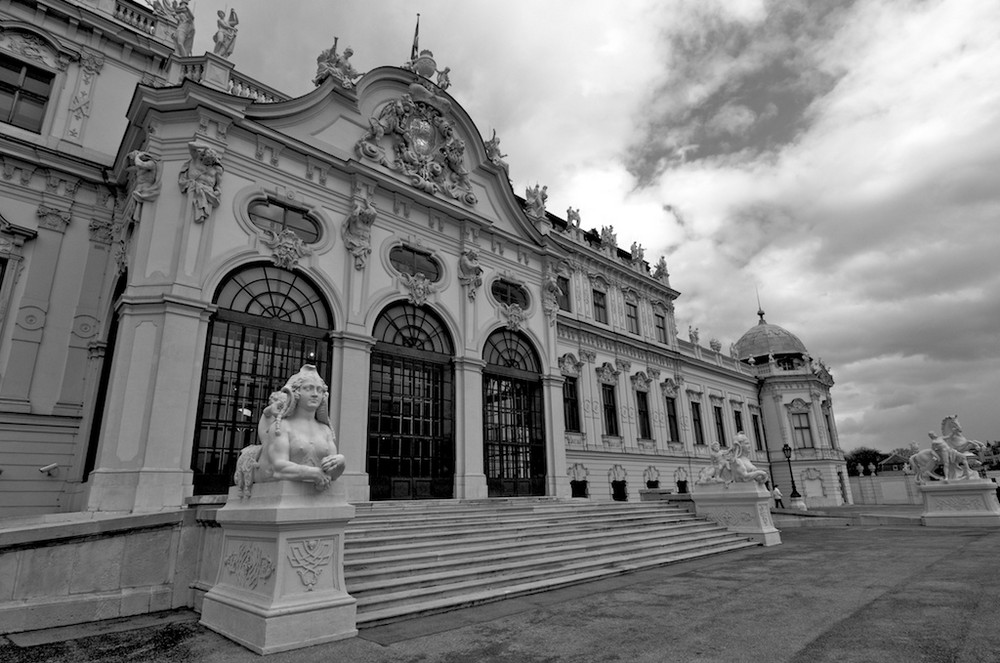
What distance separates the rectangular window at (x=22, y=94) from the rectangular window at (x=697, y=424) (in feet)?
104

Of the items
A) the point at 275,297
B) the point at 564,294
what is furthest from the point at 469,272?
the point at 564,294

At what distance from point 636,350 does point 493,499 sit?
16.7 metres

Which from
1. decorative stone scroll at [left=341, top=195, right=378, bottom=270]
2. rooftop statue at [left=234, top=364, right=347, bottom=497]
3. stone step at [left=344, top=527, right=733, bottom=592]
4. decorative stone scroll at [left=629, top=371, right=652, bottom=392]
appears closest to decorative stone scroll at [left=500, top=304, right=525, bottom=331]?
decorative stone scroll at [left=341, top=195, right=378, bottom=270]

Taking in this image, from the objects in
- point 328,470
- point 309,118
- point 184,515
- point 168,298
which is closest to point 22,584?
point 184,515

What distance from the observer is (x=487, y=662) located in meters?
5.01

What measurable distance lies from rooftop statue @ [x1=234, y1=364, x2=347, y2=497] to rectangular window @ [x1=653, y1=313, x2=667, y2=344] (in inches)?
1081

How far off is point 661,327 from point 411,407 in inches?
835

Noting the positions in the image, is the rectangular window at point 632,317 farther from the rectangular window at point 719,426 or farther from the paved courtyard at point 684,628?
the paved courtyard at point 684,628

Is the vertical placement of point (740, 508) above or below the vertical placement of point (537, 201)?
below

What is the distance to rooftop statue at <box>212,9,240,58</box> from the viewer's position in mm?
13758

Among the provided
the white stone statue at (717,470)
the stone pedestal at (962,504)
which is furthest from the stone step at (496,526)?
the stone pedestal at (962,504)

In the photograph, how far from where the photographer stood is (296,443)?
6637 millimetres

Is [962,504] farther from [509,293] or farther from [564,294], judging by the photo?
[564,294]

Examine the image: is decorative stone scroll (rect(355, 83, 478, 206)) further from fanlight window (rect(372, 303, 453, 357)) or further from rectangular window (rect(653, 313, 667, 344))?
rectangular window (rect(653, 313, 667, 344))
